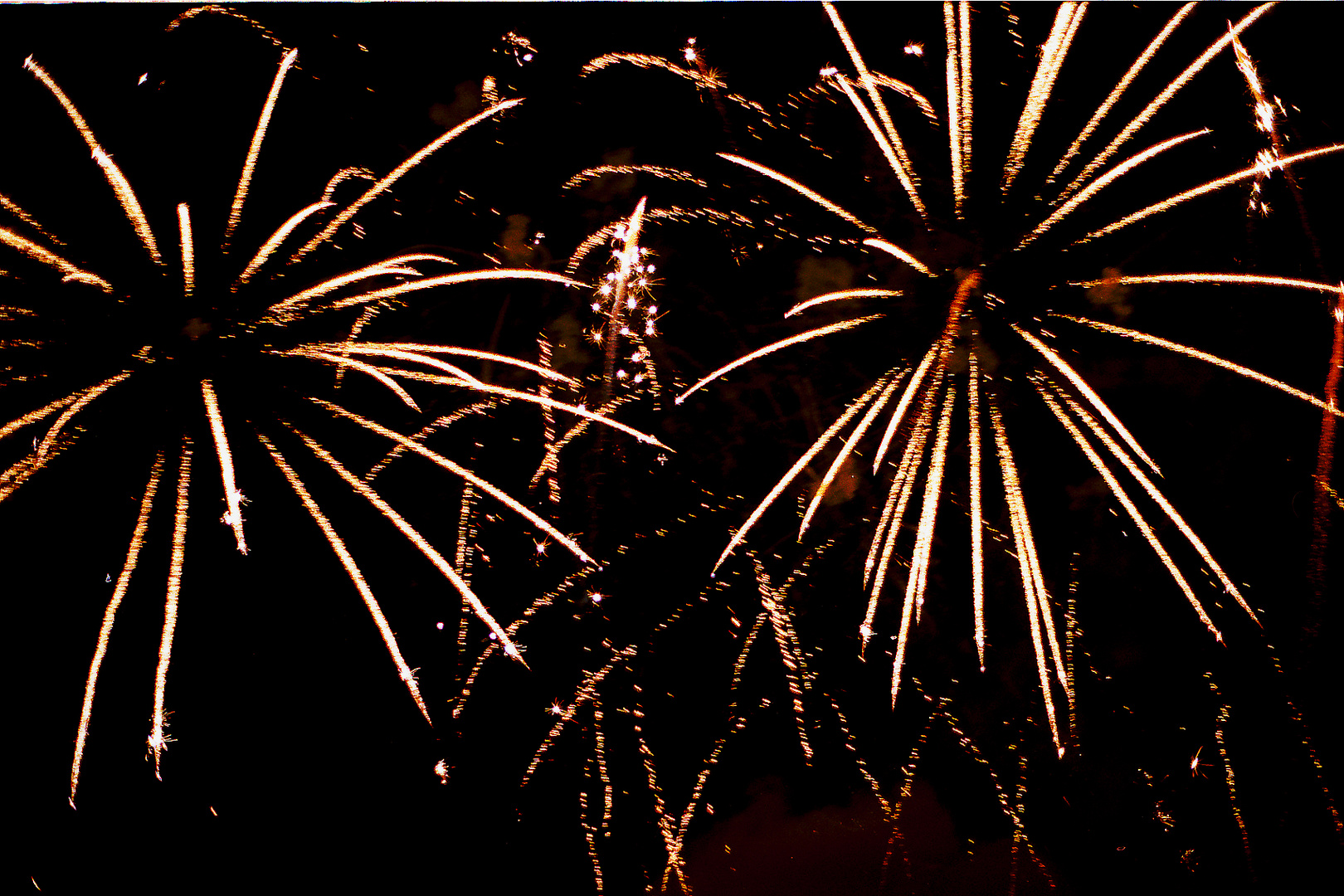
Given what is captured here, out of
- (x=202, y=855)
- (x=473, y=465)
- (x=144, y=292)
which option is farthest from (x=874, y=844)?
(x=144, y=292)

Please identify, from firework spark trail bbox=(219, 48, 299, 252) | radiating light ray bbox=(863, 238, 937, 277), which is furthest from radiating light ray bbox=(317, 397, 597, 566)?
radiating light ray bbox=(863, 238, 937, 277)

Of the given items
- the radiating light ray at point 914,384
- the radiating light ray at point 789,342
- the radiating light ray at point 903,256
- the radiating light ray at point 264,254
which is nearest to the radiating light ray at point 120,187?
the radiating light ray at point 264,254

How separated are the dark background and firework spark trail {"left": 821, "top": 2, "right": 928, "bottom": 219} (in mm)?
100

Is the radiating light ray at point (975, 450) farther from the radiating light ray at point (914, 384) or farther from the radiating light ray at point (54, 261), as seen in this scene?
the radiating light ray at point (54, 261)

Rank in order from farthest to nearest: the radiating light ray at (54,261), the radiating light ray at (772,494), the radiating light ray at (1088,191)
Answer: the radiating light ray at (772,494) → the radiating light ray at (1088,191) → the radiating light ray at (54,261)

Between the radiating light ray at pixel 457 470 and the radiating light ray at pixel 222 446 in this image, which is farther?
the radiating light ray at pixel 457 470

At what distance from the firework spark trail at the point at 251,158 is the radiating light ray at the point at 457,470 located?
1.88 ft

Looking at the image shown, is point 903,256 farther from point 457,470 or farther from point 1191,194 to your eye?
point 457,470

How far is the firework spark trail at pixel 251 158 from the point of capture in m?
1.75

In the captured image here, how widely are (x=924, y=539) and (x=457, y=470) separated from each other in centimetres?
160

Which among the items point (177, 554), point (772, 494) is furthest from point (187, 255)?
point (772, 494)

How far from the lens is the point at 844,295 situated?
1.81 meters

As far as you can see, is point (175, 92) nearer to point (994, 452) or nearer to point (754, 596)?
point (754, 596)

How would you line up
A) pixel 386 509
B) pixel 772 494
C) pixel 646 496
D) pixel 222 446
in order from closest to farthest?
pixel 222 446
pixel 386 509
pixel 772 494
pixel 646 496
